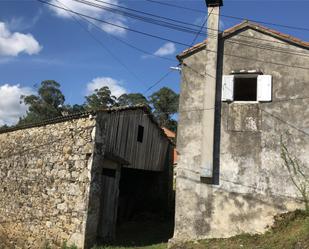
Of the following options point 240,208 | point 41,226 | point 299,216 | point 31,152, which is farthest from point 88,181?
point 299,216

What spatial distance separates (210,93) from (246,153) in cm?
208

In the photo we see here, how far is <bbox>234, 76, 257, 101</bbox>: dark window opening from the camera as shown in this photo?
11675 millimetres

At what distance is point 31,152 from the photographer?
14.5 m

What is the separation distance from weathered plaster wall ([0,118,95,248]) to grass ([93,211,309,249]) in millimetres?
3767

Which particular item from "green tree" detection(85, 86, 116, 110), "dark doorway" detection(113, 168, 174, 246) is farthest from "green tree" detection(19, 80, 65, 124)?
"dark doorway" detection(113, 168, 174, 246)

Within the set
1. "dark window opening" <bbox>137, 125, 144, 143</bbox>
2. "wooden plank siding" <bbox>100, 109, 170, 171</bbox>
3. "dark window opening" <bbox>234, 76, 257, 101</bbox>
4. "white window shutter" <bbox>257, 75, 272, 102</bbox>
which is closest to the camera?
"white window shutter" <bbox>257, 75, 272, 102</bbox>

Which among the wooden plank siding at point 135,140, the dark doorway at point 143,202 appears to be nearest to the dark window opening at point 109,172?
the wooden plank siding at point 135,140

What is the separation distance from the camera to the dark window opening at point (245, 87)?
11.7m

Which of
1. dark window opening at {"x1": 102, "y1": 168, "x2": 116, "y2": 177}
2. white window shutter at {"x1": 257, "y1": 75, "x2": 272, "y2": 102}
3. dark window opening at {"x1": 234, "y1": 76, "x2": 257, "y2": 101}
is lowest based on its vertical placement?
dark window opening at {"x1": 102, "y1": 168, "x2": 116, "y2": 177}

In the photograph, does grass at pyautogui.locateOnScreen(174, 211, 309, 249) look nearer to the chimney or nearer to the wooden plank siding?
the chimney

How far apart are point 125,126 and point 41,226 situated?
4682 millimetres

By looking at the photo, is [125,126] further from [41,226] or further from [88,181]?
[41,226]

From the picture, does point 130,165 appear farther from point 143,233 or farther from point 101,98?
point 101,98

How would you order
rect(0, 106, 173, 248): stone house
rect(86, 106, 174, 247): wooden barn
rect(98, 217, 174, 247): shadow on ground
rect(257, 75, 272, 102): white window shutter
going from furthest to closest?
rect(98, 217, 174, 247): shadow on ground < rect(86, 106, 174, 247): wooden barn < rect(0, 106, 173, 248): stone house < rect(257, 75, 272, 102): white window shutter
